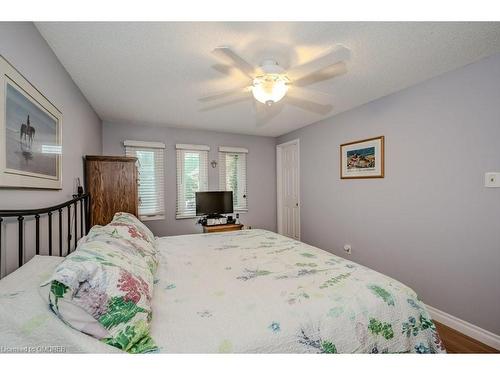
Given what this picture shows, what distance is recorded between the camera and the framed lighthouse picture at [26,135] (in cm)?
109

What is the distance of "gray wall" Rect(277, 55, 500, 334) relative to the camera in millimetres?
1917

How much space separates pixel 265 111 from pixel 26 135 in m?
2.55

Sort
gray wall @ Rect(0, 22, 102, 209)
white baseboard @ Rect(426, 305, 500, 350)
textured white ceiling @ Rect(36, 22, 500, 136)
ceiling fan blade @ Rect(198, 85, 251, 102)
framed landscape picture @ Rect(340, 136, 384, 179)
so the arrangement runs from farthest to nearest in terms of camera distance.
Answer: framed landscape picture @ Rect(340, 136, 384, 179) < ceiling fan blade @ Rect(198, 85, 251, 102) < white baseboard @ Rect(426, 305, 500, 350) < textured white ceiling @ Rect(36, 22, 500, 136) < gray wall @ Rect(0, 22, 102, 209)

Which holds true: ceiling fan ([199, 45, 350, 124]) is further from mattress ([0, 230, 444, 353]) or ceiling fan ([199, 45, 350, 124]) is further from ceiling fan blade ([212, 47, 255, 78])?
mattress ([0, 230, 444, 353])

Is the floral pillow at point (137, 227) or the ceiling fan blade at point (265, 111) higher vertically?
the ceiling fan blade at point (265, 111)

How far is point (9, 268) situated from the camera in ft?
3.68

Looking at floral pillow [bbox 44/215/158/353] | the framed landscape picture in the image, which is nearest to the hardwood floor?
the framed landscape picture

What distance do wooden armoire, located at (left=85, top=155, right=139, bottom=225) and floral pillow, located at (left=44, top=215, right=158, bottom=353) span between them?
1.86 meters

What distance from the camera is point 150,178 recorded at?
12.6 feet

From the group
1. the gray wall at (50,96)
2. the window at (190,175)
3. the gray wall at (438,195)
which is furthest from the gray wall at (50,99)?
the gray wall at (438,195)

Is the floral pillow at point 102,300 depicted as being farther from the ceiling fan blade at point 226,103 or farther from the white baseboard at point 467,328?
the white baseboard at point 467,328

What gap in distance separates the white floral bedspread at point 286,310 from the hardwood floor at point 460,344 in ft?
3.17

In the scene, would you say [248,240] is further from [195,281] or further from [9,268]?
[9,268]
